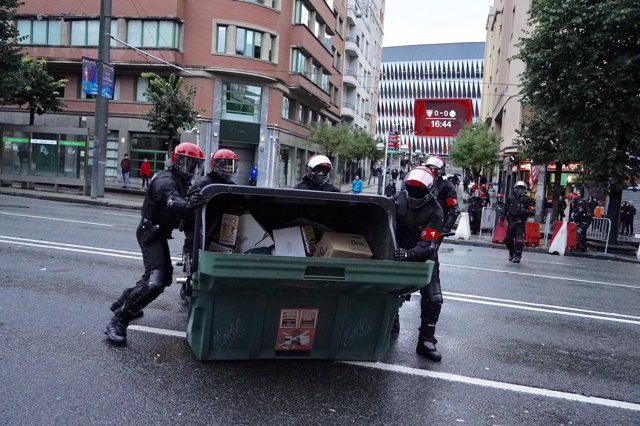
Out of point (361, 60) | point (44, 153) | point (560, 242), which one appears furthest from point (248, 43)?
point (361, 60)

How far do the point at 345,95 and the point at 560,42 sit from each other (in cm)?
4189

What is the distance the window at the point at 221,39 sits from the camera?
32000mm

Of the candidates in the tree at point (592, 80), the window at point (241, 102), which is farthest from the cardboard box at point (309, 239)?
the window at point (241, 102)

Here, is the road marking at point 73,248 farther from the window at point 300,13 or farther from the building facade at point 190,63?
the window at point 300,13

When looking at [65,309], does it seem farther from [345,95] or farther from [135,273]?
[345,95]

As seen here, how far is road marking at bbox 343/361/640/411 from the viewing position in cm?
446

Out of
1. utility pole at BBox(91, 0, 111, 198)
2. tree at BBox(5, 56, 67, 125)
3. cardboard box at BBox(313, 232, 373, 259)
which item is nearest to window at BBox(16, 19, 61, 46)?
tree at BBox(5, 56, 67, 125)

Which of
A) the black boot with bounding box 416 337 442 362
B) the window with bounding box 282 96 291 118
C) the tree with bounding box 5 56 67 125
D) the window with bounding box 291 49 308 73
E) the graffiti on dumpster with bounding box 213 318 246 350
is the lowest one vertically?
the black boot with bounding box 416 337 442 362

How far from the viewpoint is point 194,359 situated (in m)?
4.76

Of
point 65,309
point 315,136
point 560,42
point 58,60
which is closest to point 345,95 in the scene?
point 315,136

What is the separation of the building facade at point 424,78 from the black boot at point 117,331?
4111 inches

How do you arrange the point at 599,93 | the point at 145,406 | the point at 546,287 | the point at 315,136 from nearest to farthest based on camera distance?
1. the point at 145,406
2. the point at 546,287
3. the point at 599,93
4. the point at 315,136

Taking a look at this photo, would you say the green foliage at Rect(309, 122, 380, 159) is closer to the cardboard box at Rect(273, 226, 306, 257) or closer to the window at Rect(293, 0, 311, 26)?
the window at Rect(293, 0, 311, 26)

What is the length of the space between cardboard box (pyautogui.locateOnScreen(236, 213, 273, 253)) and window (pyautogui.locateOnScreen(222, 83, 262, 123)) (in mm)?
28829
